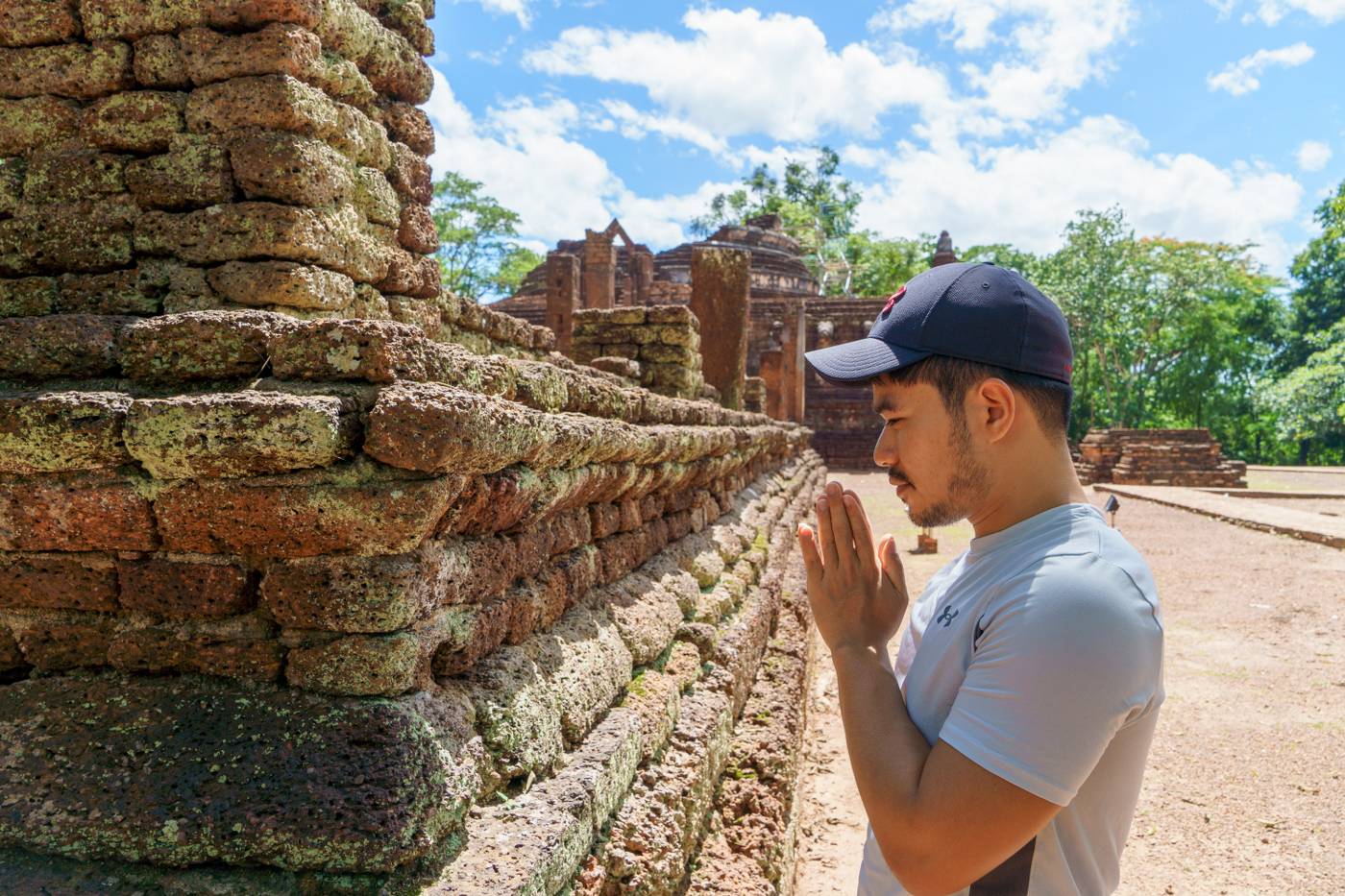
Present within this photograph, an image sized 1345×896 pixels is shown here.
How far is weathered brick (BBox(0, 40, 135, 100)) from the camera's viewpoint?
119 inches

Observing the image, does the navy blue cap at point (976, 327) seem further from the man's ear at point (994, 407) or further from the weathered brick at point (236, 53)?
the weathered brick at point (236, 53)

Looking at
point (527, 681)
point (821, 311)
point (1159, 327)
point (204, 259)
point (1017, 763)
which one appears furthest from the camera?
point (1159, 327)

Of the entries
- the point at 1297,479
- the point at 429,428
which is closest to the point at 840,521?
the point at 429,428

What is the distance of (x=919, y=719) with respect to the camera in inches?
51.6

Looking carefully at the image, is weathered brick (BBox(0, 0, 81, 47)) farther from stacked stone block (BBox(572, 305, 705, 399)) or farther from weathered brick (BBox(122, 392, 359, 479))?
stacked stone block (BBox(572, 305, 705, 399))

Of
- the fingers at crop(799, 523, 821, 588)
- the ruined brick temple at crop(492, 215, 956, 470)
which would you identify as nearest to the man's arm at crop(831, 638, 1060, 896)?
the fingers at crop(799, 523, 821, 588)

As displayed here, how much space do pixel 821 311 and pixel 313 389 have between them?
27489mm

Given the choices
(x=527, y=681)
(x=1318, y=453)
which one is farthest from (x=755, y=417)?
(x=1318, y=453)

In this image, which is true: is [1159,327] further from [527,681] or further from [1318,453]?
[527,681]

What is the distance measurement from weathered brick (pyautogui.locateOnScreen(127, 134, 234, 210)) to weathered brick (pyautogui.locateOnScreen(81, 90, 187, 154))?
5 centimetres

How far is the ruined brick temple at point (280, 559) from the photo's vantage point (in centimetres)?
138

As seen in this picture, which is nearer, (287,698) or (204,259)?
(287,698)

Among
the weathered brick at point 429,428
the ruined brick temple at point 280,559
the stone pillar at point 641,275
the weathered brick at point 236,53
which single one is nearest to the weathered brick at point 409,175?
the ruined brick temple at point 280,559

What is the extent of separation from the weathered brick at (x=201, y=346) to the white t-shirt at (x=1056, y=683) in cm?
134
